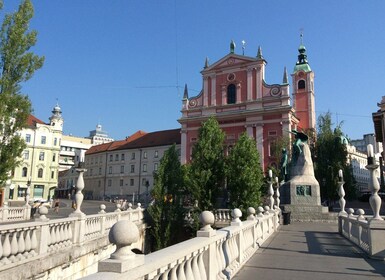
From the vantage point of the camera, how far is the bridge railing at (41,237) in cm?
696

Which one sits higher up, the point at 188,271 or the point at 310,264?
the point at 188,271

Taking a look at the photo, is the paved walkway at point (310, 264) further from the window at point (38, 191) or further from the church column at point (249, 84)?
the window at point (38, 191)

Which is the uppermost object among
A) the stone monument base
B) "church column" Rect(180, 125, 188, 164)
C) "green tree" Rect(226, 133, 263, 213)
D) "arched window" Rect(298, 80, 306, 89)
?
"arched window" Rect(298, 80, 306, 89)

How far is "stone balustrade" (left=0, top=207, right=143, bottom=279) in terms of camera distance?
6965 millimetres

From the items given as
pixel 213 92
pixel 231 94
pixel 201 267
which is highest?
pixel 213 92

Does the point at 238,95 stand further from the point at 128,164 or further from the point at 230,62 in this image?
the point at 128,164

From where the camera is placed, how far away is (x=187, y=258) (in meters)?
4.15

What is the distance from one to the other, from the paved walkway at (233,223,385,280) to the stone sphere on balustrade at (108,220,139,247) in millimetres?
4203

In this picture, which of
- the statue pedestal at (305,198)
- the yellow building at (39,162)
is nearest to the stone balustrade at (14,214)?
the statue pedestal at (305,198)

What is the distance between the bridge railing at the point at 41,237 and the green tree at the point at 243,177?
15.1 metres

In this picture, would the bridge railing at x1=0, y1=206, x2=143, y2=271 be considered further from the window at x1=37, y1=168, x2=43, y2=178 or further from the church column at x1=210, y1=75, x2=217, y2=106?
the window at x1=37, y1=168, x2=43, y2=178

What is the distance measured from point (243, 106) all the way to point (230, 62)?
7327mm

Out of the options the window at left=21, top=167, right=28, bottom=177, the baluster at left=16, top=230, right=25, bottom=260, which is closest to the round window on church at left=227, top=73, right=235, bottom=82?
the window at left=21, top=167, right=28, bottom=177

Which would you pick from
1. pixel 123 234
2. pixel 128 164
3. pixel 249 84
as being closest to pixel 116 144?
pixel 128 164
